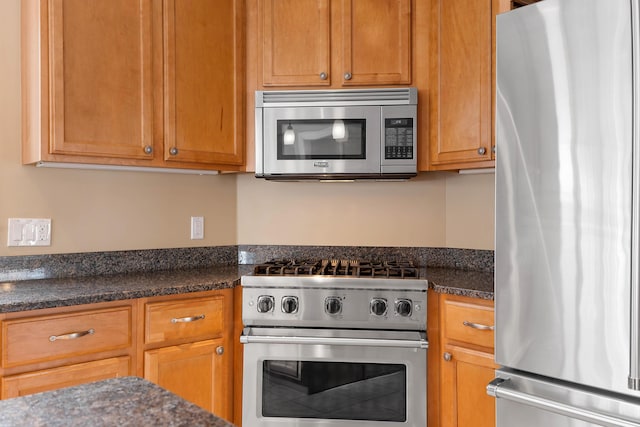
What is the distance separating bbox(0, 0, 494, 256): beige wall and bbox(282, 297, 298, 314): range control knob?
0.67 metres

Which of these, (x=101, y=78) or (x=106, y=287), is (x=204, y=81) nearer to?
(x=101, y=78)

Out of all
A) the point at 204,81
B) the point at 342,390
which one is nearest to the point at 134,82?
the point at 204,81

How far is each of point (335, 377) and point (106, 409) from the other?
5.21 feet

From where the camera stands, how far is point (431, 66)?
2457 millimetres

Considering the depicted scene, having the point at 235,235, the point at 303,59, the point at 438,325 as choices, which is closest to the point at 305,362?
the point at 438,325

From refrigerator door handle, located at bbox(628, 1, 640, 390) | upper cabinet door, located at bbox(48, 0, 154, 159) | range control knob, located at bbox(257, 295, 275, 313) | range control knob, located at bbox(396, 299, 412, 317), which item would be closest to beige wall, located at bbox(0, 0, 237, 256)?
upper cabinet door, located at bbox(48, 0, 154, 159)

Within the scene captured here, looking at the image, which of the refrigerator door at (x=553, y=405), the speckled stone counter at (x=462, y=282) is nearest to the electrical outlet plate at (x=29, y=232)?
the speckled stone counter at (x=462, y=282)

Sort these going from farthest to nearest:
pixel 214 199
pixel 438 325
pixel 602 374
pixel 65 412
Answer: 1. pixel 214 199
2. pixel 438 325
3. pixel 602 374
4. pixel 65 412

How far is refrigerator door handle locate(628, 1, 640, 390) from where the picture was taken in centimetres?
136

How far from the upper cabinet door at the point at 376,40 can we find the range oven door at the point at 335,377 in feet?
4.04

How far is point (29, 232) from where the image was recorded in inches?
84.6

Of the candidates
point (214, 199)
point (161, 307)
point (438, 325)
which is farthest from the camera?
point (214, 199)

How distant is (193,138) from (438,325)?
1.38 metres

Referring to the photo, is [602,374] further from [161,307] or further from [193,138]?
[193,138]
